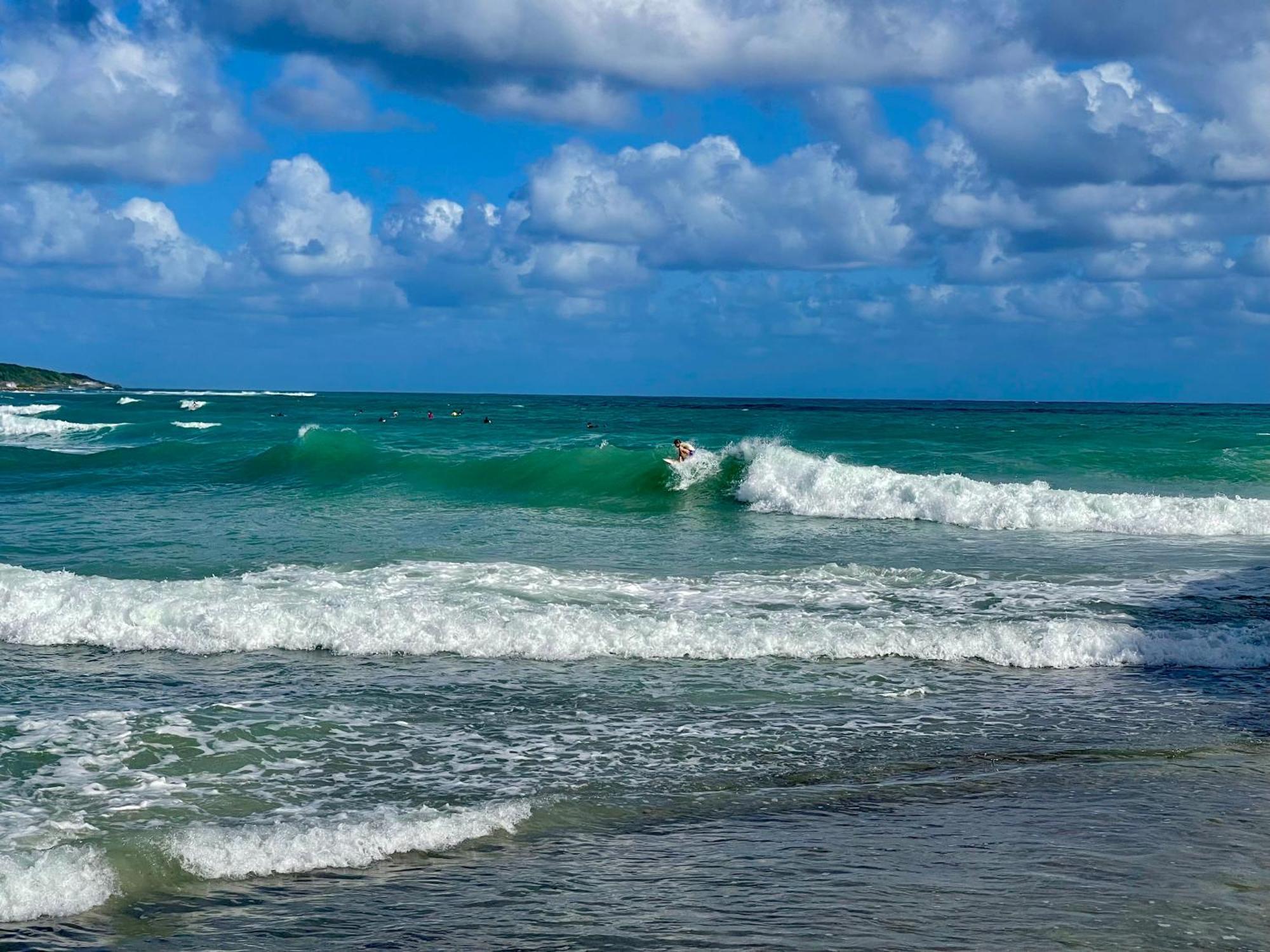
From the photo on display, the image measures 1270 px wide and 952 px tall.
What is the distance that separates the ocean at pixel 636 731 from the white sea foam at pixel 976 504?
0.65ft

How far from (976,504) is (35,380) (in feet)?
597

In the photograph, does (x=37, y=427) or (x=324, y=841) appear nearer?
(x=324, y=841)

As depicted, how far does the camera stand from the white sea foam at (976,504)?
22250mm

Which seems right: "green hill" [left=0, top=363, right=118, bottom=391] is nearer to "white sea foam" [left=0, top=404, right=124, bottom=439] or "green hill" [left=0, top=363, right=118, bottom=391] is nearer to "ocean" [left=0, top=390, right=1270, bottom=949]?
"white sea foam" [left=0, top=404, right=124, bottom=439]

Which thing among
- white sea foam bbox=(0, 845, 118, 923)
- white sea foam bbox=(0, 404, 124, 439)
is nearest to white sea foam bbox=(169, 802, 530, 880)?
white sea foam bbox=(0, 845, 118, 923)

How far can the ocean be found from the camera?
573 cm

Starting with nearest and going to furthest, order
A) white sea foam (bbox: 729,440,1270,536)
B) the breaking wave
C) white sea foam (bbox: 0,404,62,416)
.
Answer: the breaking wave → white sea foam (bbox: 729,440,1270,536) → white sea foam (bbox: 0,404,62,416)

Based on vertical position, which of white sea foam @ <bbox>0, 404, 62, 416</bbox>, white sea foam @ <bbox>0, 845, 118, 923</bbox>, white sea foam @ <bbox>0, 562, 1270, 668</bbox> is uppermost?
white sea foam @ <bbox>0, 404, 62, 416</bbox>

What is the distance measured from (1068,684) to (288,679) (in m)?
7.33

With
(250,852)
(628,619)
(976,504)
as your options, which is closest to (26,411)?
(976,504)

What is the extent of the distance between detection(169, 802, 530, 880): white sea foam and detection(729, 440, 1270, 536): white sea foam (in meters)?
17.6

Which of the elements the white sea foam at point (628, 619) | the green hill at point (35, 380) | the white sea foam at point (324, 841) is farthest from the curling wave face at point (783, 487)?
the green hill at point (35, 380)

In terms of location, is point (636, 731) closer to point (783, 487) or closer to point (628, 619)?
point (628, 619)

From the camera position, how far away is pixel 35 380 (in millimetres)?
174875
